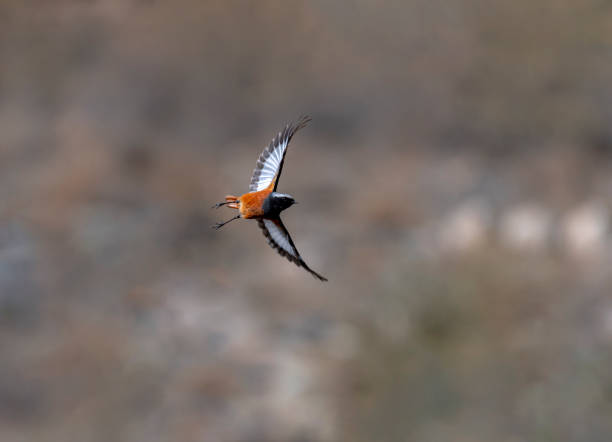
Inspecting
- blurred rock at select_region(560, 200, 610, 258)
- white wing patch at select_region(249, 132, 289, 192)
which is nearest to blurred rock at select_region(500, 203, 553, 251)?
blurred rock at select_region(560, 200, 610, 258)

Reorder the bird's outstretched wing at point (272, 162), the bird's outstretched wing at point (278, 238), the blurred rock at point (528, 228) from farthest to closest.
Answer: the blurred rock at point (528, 228)
the bird's outstretched wing at point (272, 162)
the bird's outstretched wing at point (278, 238)

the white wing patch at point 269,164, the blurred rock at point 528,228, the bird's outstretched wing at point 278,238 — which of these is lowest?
the bird's outstretched wing at point 278,238

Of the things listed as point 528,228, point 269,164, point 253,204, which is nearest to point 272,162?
point 269,164

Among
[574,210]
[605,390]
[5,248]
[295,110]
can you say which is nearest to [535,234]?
[574,210]

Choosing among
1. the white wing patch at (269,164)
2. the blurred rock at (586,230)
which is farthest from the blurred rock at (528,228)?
the white wing patch at (269,164)

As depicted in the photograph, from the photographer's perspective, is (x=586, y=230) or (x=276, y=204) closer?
(x=276, y=204)

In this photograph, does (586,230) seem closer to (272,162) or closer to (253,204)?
(272,162)

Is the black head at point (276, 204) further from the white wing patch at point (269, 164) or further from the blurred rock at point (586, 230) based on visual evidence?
the blurred rock at point (586, 230)

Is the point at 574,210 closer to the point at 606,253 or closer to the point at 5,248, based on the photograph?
the point at 606,253

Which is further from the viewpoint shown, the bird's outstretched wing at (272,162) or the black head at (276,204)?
the bird's outstretched wing at (272,162)
